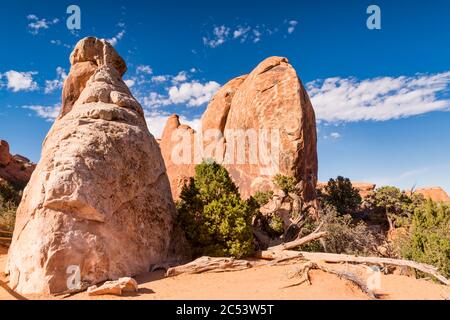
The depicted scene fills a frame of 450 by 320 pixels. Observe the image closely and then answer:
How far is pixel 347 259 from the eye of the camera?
49.0ft

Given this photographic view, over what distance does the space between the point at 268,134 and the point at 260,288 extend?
20.5 meters

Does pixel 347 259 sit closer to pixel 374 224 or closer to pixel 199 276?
pixel 199 276

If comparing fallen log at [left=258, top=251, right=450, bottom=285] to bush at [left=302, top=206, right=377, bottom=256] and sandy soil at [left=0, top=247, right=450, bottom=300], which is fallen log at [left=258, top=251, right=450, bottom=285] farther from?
bush at [left=302, top=206, right=377, bottom=256]

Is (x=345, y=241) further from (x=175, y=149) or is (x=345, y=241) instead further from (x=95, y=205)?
(x=175, y=149)

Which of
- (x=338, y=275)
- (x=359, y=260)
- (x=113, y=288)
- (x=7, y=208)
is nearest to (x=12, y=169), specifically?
(x=7, y=208)

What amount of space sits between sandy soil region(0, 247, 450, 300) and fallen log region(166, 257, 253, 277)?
27 centimetres

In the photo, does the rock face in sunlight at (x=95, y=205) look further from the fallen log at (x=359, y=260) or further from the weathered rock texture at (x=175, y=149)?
the weathered rock texture at (x=175, y=149)

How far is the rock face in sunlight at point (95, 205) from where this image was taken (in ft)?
35.9

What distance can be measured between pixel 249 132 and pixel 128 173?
67.6 feet

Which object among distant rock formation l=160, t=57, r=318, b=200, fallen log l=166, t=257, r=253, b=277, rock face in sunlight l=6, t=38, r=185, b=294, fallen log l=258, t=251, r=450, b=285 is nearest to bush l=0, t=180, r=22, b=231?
distant rock formation l=160, t=57, r=318, b=200

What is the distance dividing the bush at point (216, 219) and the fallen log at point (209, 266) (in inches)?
36.3

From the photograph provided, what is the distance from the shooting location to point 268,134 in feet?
100

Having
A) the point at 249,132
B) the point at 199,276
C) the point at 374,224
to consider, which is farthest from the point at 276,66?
the point at 199,276

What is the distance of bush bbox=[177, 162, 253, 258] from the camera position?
15.6m
